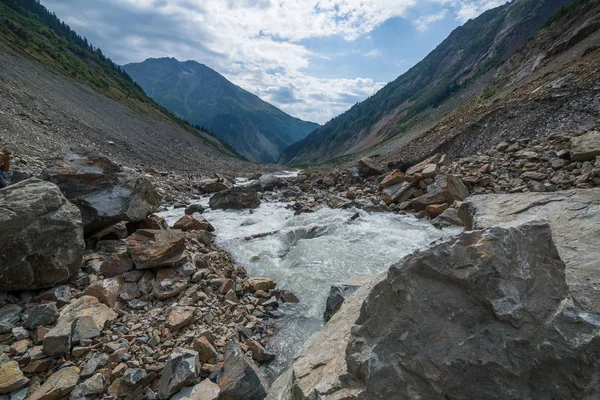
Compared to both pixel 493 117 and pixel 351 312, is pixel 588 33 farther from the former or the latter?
pixel 351 312

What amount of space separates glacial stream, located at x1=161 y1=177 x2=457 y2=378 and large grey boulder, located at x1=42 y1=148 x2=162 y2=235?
312 cm

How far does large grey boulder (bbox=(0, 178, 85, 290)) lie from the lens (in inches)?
213

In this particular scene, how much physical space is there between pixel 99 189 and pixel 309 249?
6.97m

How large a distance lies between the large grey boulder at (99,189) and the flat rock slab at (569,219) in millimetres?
9677

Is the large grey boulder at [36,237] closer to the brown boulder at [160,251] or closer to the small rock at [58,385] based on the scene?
the brown boulder at [160,251]

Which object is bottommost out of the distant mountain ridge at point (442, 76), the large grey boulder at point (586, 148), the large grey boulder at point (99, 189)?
the large grey boulder at point (99, 189)

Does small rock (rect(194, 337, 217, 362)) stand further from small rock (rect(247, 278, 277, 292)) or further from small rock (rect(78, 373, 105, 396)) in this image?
small rock (rect(247, 278, 277, 292))

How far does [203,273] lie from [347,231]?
20.3ft

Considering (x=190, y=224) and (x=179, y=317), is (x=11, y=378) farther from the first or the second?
(x=190, y=224)

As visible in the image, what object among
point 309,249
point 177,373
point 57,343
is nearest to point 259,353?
point 177,373

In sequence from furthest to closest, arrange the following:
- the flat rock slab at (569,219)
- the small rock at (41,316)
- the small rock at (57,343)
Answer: the small rock at (41,316) < the small rock at (57,343) < the flat rock slab at (569,219)

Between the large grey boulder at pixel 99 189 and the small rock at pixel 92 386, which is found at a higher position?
the large grey boulder at pixel 99 189

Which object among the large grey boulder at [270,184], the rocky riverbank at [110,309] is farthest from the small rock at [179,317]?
the large grey boulder at [270,184]

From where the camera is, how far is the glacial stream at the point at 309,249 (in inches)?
248
